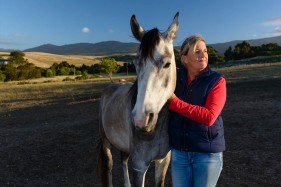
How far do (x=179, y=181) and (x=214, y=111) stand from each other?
2.75ft

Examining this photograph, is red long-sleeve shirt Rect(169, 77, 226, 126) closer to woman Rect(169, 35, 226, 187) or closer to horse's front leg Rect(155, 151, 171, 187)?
woman Rect(169, 35, 226, 187)

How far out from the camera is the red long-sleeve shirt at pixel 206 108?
8.69ft

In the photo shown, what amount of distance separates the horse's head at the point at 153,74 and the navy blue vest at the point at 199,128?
0.73ft

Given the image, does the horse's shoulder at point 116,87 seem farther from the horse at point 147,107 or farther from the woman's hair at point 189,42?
the woman's hair at point 189,42

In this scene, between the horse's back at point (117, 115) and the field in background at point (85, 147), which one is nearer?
the horse's back at point (117, 115)

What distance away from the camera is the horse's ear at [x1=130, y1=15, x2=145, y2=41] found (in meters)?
2.78

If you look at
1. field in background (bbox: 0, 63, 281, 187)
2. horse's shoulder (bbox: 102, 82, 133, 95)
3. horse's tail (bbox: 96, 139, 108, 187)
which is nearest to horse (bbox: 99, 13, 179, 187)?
horse's shoulder (bbox: 102, 82, 133, 95)

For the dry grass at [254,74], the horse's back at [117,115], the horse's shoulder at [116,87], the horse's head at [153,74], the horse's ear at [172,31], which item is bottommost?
the dry grass at [254,74]

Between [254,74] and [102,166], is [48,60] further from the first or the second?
[102,166]

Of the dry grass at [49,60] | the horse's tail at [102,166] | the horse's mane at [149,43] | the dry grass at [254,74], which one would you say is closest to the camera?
the horse's mane at [149,43]

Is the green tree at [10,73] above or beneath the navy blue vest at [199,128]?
beneath

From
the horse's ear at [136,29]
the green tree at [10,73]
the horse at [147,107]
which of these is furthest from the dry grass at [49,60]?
the horse's ear at [136,29]

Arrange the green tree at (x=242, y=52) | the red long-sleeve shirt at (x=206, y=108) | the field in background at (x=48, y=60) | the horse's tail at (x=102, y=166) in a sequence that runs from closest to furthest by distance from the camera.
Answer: the red long-sleeve shirt at (x=206, y=108) → the horse's tail at (x=102, y=166) → the green tree at (x=242, y=52) → the field in background at (x=48, y=60)

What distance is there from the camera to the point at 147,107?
238 cm
